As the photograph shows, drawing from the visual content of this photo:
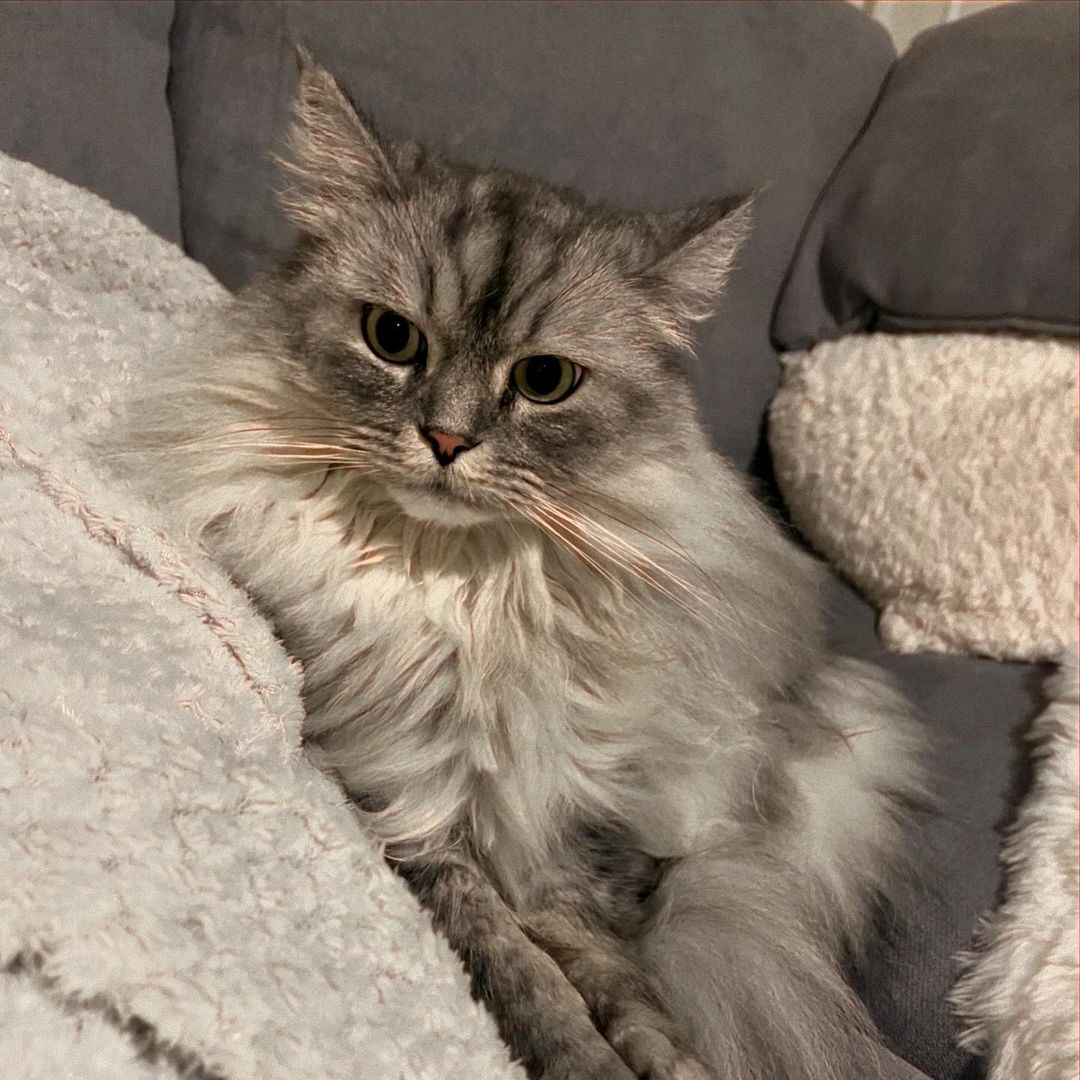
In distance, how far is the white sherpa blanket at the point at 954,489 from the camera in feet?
4.80

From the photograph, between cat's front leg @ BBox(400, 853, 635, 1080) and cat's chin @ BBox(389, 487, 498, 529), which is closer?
cat's front leg @ BBox(400, 853, 635, 1080)

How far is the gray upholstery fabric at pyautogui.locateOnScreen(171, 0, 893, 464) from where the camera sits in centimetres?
153

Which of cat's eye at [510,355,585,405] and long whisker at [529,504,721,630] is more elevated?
cat's eye at [510,355,585,405]

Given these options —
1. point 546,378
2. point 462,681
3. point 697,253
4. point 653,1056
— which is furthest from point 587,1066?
point 697,253

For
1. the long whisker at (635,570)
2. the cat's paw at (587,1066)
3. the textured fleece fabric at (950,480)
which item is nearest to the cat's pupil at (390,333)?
the long whisker at (635,570)

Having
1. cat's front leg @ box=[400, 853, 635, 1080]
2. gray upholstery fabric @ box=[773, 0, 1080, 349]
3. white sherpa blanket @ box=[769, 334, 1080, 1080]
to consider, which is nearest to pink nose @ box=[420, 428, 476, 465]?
cat's front leg @ box=[400, 853, 635, 1080]

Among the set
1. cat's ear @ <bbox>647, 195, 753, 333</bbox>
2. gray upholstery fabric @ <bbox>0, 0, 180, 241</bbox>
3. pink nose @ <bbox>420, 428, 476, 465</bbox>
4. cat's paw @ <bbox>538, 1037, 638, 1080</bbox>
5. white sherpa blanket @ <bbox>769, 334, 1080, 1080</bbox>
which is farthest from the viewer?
white sherpa blanket @ <bbox>769, 334, 1080, 1080</bbox>

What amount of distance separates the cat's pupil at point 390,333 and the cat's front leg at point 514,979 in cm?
55

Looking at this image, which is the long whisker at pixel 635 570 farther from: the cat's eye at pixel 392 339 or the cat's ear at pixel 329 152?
the cat's ear at pixel 329 152

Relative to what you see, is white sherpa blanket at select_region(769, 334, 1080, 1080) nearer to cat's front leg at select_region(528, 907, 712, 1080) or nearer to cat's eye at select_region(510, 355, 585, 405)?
cat's front leg at select_region(528, 907, 712, 1080)

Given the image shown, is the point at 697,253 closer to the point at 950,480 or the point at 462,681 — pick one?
the point at 462,681

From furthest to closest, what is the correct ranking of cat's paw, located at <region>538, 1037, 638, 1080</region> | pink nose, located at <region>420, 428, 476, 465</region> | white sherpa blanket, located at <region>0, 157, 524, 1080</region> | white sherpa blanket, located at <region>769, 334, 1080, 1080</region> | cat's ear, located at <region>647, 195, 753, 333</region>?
white sherpa blanket, located at <region>769, 334, 1080, 1080</region>
cat's ear, located at <region>647, 195, 753, 333</region>
pink nose, located at <region>420, 428, 476, 465</region>
cat's paw, located at <region>538, 1037, 638, 1080</region>
white sherpa blanket, located at <region>0, 157, 524, 1080</region>

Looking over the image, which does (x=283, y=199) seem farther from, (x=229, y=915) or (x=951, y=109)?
(x=951, y=109)

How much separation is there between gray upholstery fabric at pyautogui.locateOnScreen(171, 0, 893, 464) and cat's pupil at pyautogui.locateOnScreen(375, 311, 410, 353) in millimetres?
606
